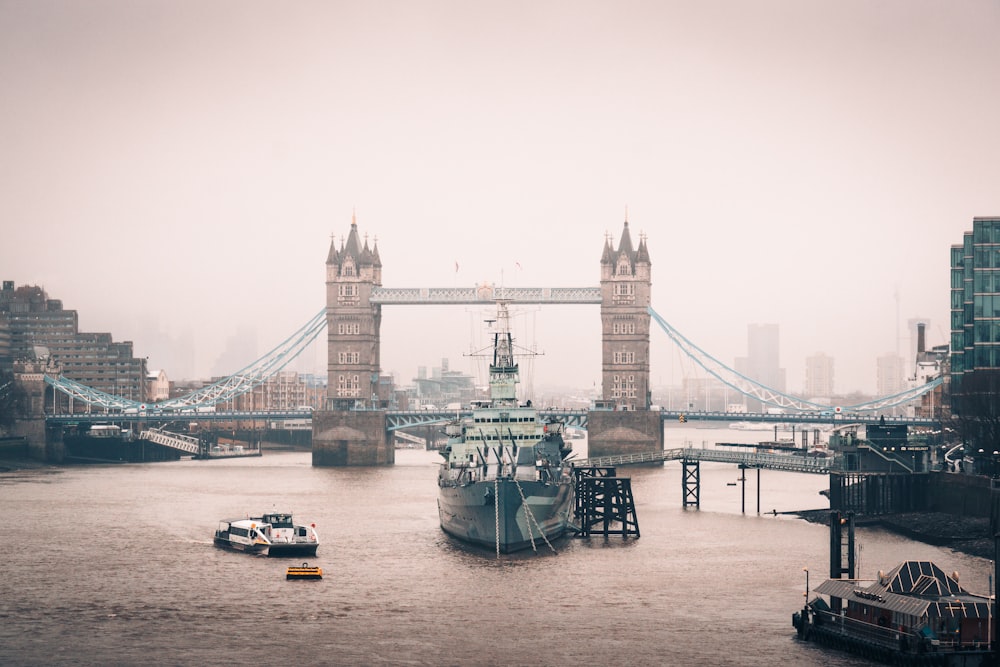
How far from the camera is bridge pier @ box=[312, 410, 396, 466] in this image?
141 meters

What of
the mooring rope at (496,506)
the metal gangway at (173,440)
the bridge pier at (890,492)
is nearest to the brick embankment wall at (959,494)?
the bridge pier at (890,492)

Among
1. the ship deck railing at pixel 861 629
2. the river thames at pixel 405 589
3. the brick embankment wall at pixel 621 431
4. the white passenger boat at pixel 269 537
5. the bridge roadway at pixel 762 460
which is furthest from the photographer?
the brick embankment wall at pixel 621 431

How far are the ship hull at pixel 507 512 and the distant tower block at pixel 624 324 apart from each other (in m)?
74.2

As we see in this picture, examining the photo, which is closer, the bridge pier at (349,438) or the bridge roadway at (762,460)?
the bridge roadway at (762,460)

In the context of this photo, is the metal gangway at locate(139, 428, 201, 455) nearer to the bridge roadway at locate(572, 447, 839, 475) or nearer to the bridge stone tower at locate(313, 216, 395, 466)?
the bridge stone tower at locate(313, 216, 395, 466)

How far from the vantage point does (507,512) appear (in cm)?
7069

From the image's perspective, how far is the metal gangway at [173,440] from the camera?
16200 centimetres

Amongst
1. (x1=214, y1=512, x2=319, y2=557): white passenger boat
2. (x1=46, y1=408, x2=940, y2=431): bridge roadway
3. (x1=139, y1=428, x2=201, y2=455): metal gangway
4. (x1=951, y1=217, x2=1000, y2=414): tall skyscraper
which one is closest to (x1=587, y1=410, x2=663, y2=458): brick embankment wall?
(x1=46, y1=408, x2=940, y2=431): bridge roadway

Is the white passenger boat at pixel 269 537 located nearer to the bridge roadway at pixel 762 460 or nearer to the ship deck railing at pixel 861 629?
the bridge roadway at pixel 762 460

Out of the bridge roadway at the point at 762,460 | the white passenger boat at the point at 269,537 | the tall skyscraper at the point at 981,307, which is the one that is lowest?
the white passenger boat at the point at 269,537

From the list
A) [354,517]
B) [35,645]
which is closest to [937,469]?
[354,517]

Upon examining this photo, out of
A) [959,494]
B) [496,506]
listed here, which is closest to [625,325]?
[959,494]

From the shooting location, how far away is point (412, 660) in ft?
156

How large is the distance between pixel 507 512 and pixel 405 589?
1114 centimetres
